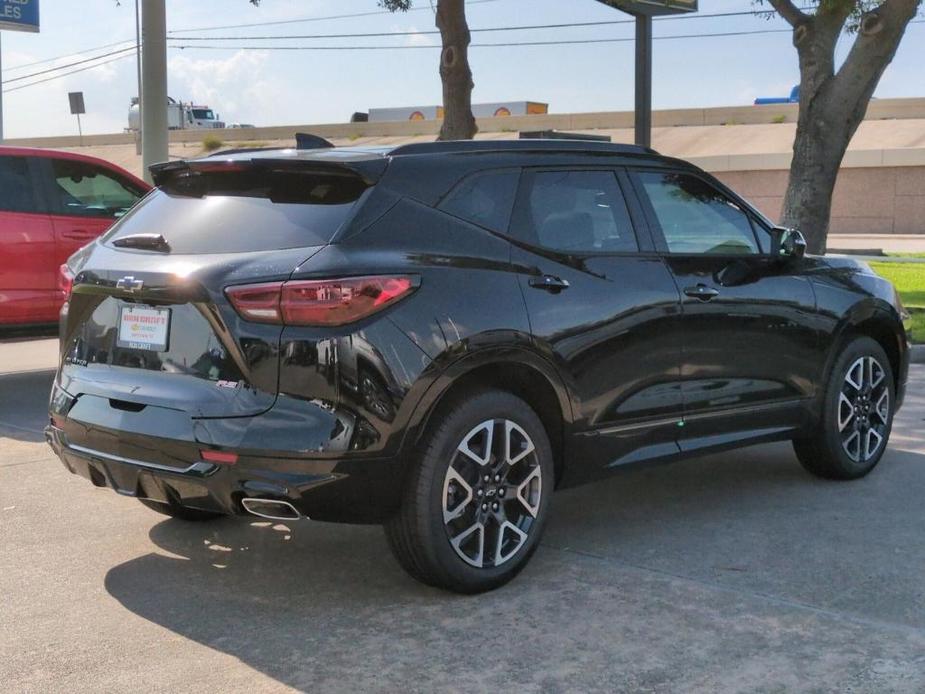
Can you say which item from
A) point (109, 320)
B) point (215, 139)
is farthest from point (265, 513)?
point (215, 139)

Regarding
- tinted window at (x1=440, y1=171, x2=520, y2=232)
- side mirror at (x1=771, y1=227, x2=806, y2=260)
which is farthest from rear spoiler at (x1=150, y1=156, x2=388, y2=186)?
side mirror at (x1=771, y1=227, x2=806, y2=260)

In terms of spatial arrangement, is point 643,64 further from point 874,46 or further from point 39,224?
point 39,224

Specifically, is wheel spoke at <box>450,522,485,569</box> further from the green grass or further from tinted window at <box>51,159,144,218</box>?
the green grass

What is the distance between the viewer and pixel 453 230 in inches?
189

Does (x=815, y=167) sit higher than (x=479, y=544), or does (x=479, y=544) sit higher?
(x=815, y=167)

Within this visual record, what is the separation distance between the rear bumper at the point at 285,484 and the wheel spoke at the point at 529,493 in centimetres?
62

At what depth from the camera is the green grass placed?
13016mm

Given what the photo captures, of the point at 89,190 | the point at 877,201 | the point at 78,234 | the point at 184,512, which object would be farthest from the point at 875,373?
the point at 877,201

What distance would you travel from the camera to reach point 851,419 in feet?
21.8

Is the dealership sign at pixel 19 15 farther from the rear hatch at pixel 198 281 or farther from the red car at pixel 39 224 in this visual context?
the rear hatch at pixel 198 281

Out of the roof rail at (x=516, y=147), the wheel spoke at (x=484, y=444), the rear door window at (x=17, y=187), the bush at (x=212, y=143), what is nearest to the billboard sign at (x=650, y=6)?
the rear door window at (x=17, y=187)

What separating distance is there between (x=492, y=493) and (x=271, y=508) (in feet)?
2.86

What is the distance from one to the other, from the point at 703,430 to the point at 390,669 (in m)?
2.29

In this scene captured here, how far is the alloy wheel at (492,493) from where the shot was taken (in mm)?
4660
